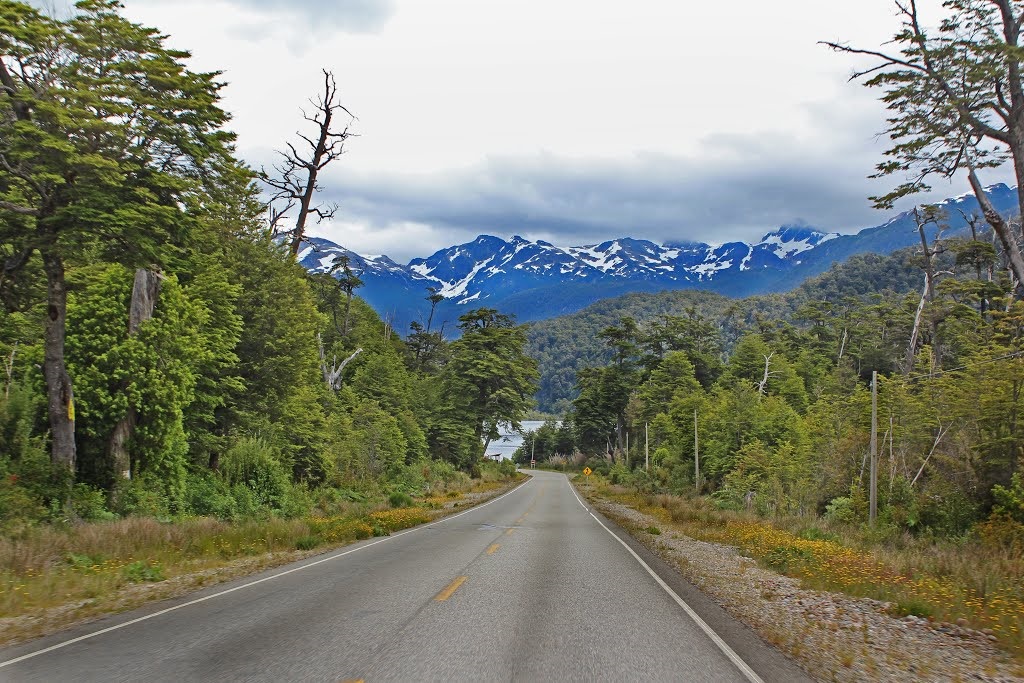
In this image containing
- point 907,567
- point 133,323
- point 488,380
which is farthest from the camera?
point 488,380

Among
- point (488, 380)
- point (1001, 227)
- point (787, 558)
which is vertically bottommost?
point (787, 558)

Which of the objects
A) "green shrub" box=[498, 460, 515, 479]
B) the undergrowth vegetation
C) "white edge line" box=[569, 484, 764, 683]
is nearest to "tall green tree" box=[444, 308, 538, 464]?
"green shrub" box=[498, 460, 515, 479]

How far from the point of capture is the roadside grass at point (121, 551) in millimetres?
9195

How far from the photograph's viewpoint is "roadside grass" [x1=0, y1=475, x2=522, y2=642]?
9195 mm

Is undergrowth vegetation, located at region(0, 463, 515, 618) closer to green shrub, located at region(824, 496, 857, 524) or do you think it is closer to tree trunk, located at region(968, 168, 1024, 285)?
green shrub, located at region(824, 496, 857, 524)

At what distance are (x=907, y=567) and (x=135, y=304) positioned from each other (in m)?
19.2

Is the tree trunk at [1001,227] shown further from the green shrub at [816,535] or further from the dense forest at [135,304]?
the dense forest at [135,304]

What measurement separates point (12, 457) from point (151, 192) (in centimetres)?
726

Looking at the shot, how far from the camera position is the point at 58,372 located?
49.1 feet

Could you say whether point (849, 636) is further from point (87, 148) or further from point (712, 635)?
point (87, 148)

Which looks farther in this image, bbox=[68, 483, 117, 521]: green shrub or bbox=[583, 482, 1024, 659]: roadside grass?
bbox=[68, 483, 117, 521]: green shrub

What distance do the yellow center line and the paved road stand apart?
0.03 metres

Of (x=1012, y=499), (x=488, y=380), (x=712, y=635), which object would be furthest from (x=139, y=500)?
(x=488, y=380)

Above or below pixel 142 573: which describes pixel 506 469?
below
